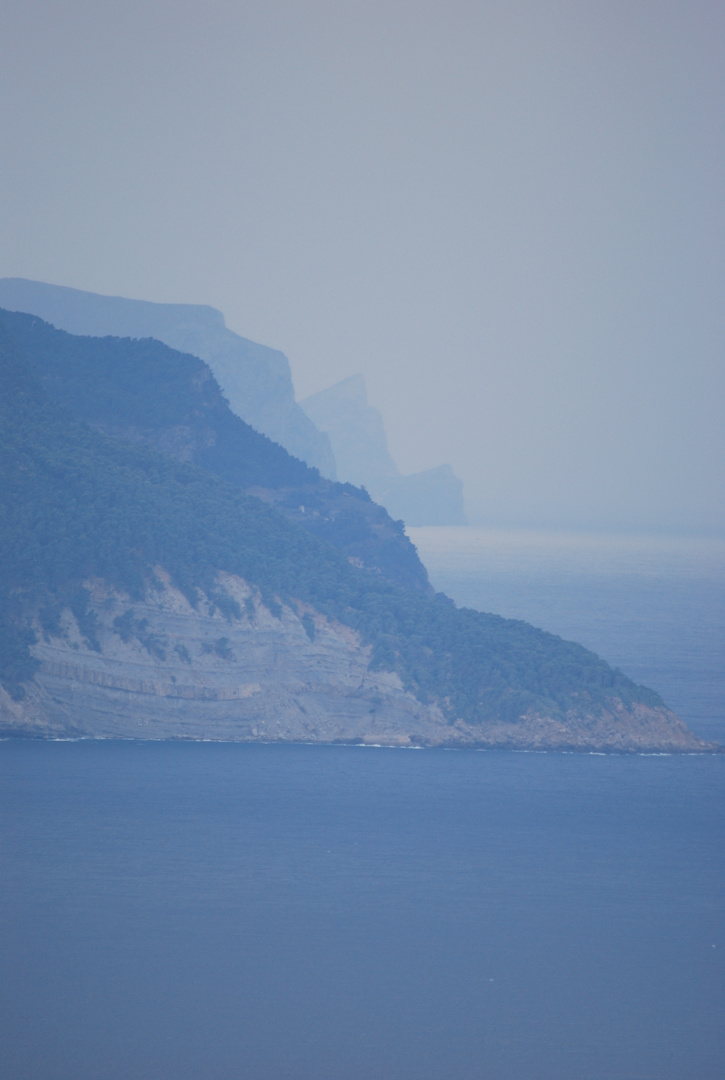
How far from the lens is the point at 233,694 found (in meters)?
54.0

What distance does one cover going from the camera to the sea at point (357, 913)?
89.8ft

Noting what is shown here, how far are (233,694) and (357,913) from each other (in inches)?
807

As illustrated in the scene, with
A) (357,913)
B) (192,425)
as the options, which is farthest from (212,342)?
(357,913)

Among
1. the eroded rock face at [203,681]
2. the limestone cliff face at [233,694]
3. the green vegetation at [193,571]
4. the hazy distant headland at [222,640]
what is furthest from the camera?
the green vegetation at [193,571]

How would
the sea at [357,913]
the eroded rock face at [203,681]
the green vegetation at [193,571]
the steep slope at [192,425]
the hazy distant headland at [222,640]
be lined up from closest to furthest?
the sea at [357,913]
the eroded rock face at [203,681]
the hazy distant headland at [222,640]
the green vegetation at [193,571]
the steep slope at [192,425]

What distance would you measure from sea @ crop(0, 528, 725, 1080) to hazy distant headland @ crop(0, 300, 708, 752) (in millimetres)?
1979

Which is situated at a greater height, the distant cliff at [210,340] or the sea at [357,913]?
the distant cliff at [210,340]

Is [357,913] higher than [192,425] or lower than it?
lower

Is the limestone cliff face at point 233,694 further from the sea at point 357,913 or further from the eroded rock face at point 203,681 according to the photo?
the sea at point 357,913

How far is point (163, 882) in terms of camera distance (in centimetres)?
3644

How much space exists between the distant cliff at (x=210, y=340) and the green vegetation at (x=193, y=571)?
72.1 metres

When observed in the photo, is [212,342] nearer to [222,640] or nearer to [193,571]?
[193,571]

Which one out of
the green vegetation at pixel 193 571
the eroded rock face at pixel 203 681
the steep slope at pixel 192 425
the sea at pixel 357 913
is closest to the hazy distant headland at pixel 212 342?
the steep slope at pixel 192 425

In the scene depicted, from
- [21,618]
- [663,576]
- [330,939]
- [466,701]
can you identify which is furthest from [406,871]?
[663,576]
